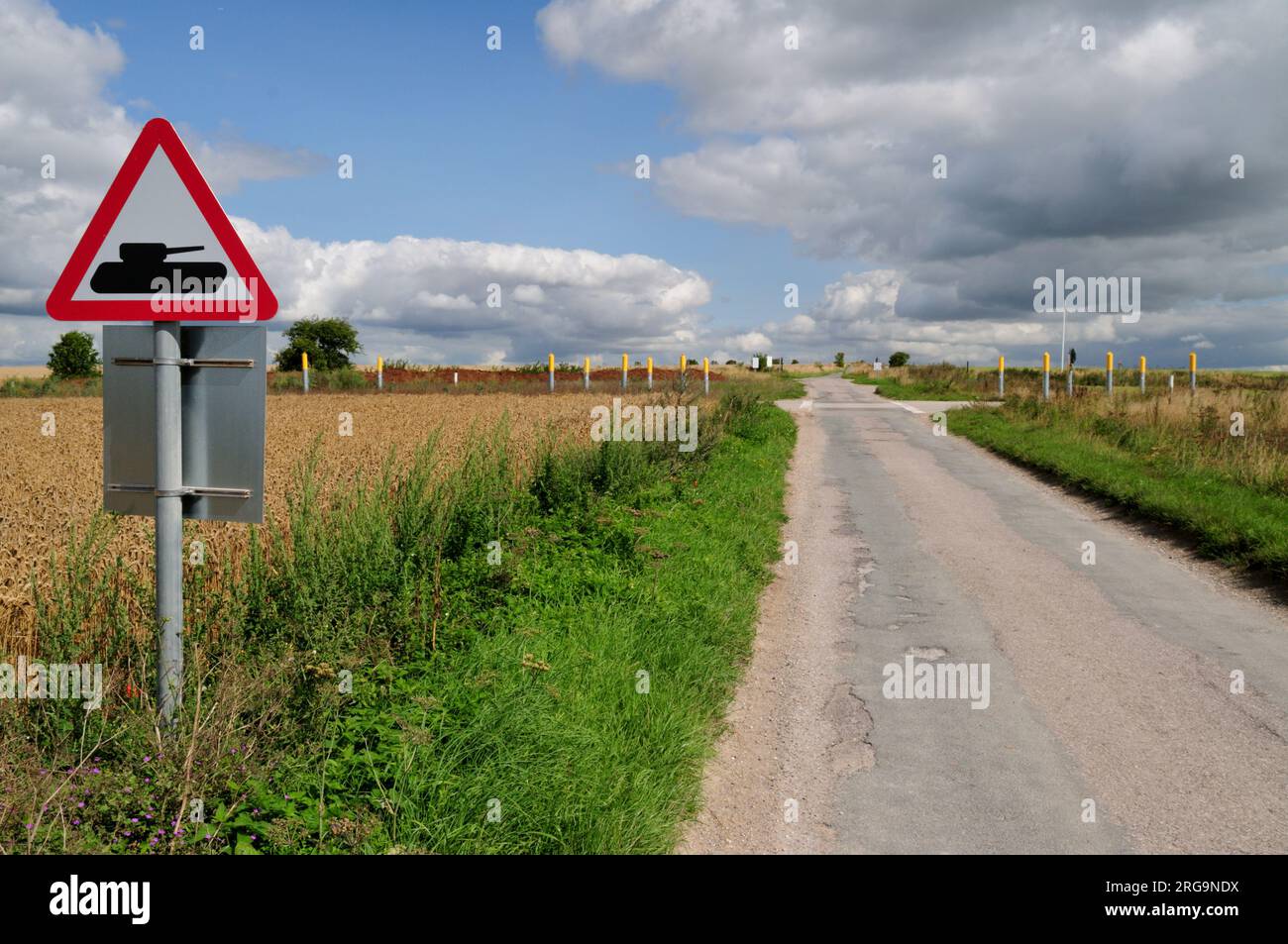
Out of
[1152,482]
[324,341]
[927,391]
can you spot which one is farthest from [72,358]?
[1152,482]

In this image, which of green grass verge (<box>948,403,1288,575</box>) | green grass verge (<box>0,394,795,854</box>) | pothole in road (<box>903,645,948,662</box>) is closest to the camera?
green grass verge (<box>0,394,795,854</box>)

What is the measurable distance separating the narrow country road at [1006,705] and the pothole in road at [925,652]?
0.02 meters

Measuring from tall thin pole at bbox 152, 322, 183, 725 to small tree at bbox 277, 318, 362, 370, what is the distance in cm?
6202

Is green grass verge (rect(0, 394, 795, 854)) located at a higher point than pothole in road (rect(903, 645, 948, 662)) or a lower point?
higher

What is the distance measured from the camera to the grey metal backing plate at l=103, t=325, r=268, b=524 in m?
4.15

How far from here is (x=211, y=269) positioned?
4.03 metres

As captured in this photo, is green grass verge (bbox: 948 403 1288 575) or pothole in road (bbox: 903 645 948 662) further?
green grass verge (bbox: 948 403 1288 575)

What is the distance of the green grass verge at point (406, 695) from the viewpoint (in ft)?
12.3

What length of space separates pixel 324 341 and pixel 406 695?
68.5m

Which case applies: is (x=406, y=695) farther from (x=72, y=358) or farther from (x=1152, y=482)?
(x=72, y=358)

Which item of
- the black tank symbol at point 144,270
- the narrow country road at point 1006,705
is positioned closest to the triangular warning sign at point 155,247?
the black tank symbol at point 144,270

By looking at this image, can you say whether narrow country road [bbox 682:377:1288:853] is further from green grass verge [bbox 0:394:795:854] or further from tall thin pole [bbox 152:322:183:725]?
tall thin pole [bbox 152:322:183:725]

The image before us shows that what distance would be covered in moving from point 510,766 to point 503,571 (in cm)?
327

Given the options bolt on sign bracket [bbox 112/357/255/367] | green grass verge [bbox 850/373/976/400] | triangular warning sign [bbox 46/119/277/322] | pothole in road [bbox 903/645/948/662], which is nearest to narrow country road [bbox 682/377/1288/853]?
pothole in road [bbox 903/645/948/662]
